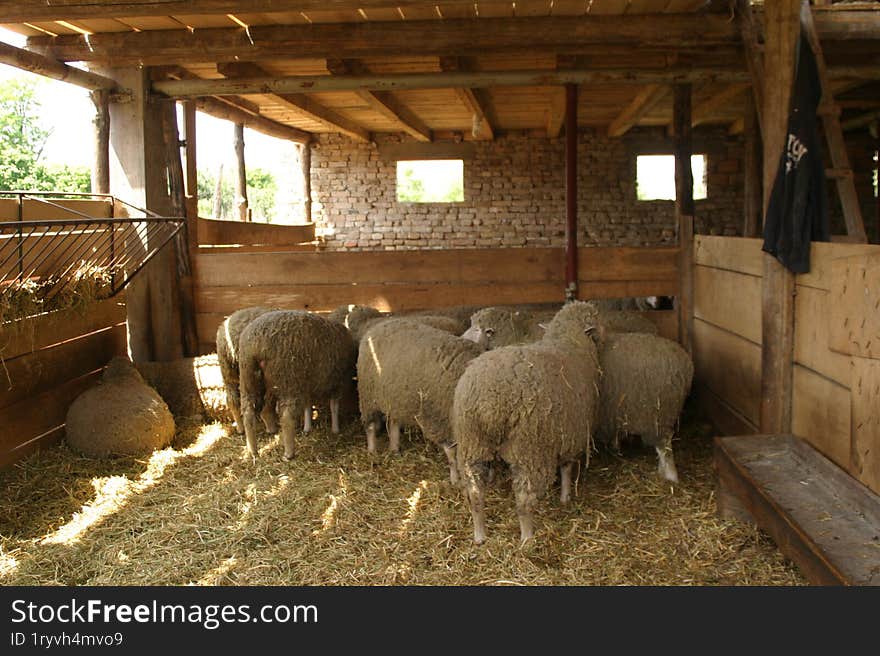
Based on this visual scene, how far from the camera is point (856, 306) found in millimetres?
3959

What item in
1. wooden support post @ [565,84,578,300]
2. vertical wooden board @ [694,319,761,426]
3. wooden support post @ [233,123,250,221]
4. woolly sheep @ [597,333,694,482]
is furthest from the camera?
wooden support post @ [233,123,250,221]

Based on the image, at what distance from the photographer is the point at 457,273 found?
7.38 metres

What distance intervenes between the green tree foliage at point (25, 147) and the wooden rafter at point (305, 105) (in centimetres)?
1135

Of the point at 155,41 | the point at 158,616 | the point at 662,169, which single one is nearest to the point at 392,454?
the point at 158,616

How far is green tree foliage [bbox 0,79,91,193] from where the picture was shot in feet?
66.9

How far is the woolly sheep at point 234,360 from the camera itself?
618 centimetres

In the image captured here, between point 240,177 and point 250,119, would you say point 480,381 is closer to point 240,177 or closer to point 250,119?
point 250,119

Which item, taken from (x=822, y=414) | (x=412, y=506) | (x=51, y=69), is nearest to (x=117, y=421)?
(x=412, y=506)

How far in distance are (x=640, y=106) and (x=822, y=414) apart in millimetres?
6245

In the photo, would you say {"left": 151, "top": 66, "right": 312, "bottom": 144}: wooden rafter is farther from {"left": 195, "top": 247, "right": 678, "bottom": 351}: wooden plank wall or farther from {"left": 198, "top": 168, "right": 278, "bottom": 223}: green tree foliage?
{"left": 198, "top": 168, "right": 278, "bottom": 223}: green tree foliage

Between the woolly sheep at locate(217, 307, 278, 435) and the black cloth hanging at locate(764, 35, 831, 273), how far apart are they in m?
3.94

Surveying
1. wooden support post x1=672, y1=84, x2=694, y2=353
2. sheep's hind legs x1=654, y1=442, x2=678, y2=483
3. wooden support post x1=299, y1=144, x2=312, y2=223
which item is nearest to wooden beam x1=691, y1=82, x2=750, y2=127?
wooden support post x1=672, y1=84, x2=694, y2=353

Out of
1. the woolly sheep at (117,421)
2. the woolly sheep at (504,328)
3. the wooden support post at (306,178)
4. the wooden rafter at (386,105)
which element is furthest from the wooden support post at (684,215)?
the wooden support post at (306,178)

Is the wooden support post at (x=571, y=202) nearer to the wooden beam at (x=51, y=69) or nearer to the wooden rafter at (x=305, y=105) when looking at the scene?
the wooden rafter at (x=305, y=105)
